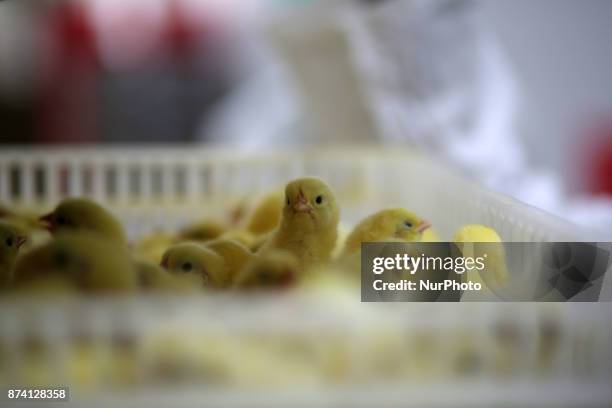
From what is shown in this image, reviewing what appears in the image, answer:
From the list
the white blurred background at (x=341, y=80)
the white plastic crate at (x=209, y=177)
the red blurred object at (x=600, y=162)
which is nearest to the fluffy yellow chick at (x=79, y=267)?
the white blurred background at (x=341, y=80)

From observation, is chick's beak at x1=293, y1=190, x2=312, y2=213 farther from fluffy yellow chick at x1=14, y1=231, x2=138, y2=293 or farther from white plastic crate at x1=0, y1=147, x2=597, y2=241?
white plastic crate at x1=0, y1=147, x2=597, y2=241

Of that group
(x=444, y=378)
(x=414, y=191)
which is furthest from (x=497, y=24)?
(x=444, y=378)

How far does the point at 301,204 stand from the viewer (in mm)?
434

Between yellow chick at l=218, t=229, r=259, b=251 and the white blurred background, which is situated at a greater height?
the white blurred background

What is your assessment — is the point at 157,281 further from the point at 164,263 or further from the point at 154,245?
the point at 154,245

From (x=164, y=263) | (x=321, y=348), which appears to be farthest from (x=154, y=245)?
(x=321, y=348)

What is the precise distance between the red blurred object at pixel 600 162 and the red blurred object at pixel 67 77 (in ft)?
3.90

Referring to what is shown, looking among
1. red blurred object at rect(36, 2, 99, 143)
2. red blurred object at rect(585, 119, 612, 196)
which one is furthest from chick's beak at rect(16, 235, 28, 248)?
red blurred object at rect(36, 2, 99, 143)

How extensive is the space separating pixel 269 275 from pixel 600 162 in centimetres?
161

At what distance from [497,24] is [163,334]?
4.75 ft

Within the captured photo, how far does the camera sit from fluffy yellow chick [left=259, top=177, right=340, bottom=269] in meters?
0.43

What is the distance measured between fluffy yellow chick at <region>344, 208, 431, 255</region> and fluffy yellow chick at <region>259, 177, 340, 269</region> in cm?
1

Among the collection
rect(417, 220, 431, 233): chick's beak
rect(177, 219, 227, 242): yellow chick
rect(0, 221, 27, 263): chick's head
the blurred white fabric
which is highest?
the blurred white fabric

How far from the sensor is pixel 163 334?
0.96 feet
